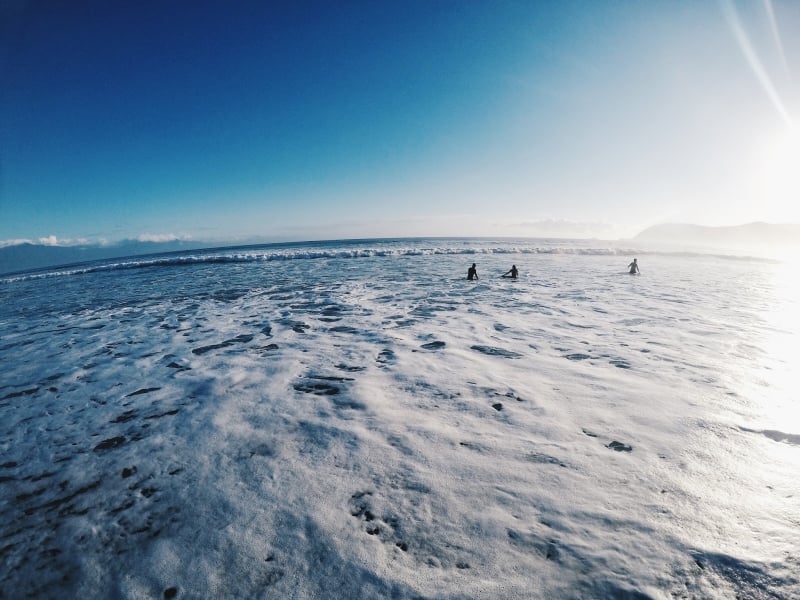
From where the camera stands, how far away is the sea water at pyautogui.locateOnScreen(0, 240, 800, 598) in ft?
8.86

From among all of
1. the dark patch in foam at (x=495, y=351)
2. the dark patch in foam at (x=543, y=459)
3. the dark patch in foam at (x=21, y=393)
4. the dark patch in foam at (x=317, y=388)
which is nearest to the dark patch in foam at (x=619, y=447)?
the dark patch in foam at (x=543, y=459)

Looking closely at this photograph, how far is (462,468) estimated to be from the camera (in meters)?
3.85

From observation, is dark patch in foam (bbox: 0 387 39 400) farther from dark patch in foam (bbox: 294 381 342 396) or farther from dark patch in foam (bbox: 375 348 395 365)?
dark patch in foam (bbox: 375 348 395 365)

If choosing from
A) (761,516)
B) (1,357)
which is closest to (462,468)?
(761,516)

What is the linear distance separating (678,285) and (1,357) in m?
26.3

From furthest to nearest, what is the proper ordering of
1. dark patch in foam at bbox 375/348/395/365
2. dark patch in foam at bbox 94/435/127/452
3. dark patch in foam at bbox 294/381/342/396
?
dark patch in foam at bbox 375/348/395/365 → dark patch in foam at bbox 294/381/342/396 → dark patch in foam at bbox 94/435/127/452

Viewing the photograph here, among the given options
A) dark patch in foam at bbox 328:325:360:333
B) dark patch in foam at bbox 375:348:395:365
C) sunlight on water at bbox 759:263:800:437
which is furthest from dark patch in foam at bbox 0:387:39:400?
sunlight on water at bbox 759:263:800:437

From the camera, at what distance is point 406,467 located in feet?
12.8

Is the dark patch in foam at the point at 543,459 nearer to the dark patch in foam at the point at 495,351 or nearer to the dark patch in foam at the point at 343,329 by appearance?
the dark patch in foam at the point at 495,351

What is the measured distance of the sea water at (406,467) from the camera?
2.70m

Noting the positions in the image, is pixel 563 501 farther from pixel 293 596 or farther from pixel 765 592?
pixel 293 596

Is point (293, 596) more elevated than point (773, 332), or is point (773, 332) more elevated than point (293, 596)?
point (293, 596)

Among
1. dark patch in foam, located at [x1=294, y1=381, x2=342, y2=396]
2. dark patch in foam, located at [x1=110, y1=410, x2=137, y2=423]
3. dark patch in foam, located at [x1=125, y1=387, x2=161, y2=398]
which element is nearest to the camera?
dark patch in foam, located at [x1=110, y1=410, x2=137, y2=423]

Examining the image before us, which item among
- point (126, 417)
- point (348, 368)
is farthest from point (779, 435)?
point (126, 417)
